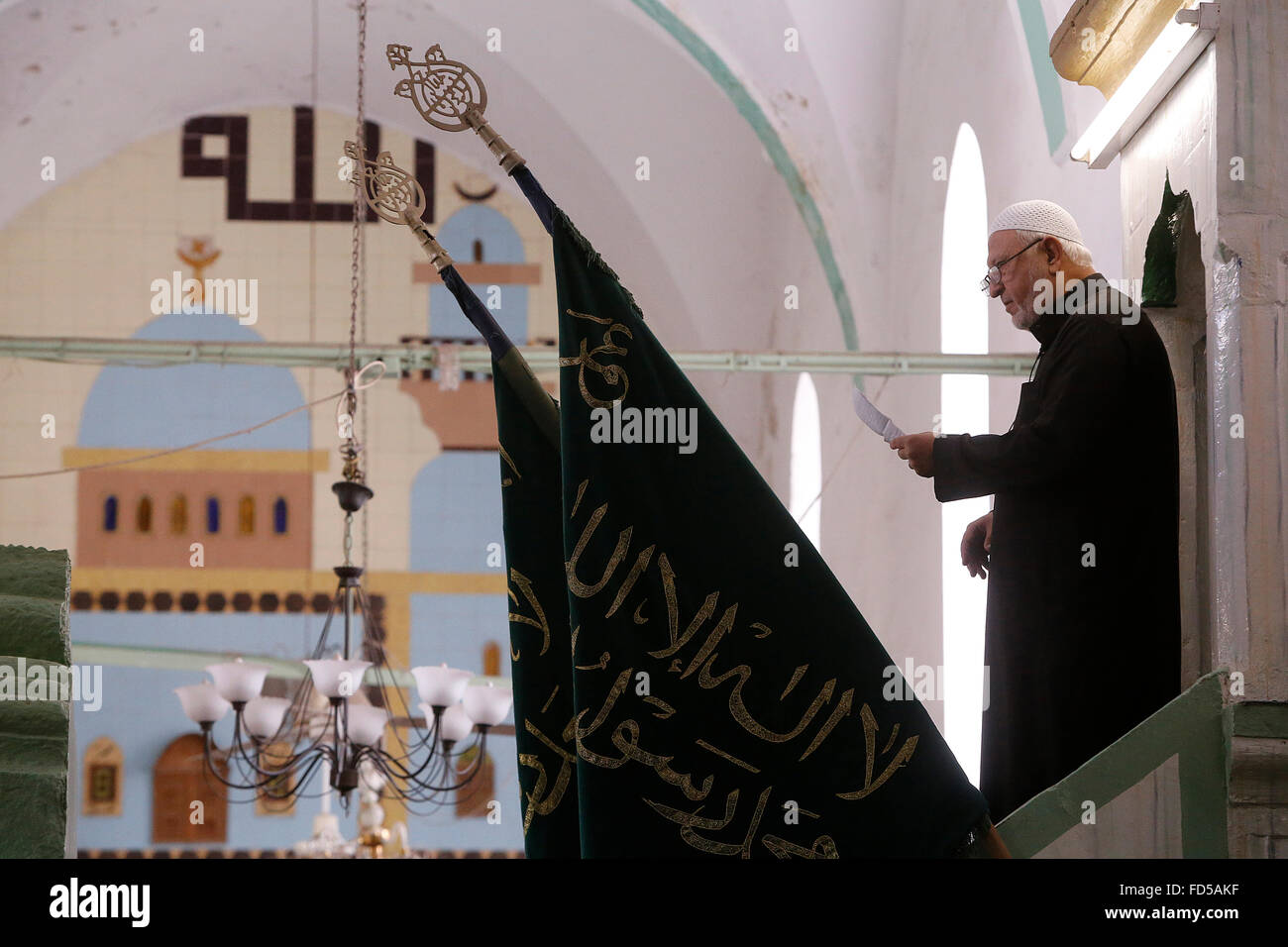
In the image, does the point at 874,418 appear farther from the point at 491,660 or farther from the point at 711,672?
the point at 491,660

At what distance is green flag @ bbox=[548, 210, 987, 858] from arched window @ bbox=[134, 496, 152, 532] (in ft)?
29.8

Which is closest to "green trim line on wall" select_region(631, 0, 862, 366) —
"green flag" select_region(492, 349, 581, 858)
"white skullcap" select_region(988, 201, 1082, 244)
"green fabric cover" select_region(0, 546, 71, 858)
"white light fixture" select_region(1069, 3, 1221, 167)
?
"white light fixture" select_region(1069, 3, 1221, 167)

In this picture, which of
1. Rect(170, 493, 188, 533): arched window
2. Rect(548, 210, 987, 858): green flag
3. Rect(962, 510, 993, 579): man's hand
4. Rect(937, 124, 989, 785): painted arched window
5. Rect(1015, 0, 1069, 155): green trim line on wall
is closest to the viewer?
Rect(548, 210, 987, 858): green flag

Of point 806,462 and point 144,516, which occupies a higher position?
point 806,462

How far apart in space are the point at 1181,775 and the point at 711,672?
2.56ft

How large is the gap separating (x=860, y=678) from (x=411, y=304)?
30.4 ft

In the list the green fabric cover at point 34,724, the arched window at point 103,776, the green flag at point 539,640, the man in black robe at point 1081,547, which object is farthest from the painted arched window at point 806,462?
the green fabric cover at point 34,724

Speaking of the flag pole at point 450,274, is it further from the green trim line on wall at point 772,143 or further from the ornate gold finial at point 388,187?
the green trim line on wall at point 772,143

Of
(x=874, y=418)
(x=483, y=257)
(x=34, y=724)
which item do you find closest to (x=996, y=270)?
(x=874, y=418)

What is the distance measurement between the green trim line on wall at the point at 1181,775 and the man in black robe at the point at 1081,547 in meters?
0.22

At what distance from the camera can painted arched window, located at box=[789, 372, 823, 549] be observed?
28.5 feet

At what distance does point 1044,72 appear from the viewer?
5.16 metres

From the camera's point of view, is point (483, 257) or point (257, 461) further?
point (483, 257)

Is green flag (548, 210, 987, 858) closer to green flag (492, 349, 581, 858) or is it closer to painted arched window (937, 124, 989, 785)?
green flag (492, 349, 581, 858)
